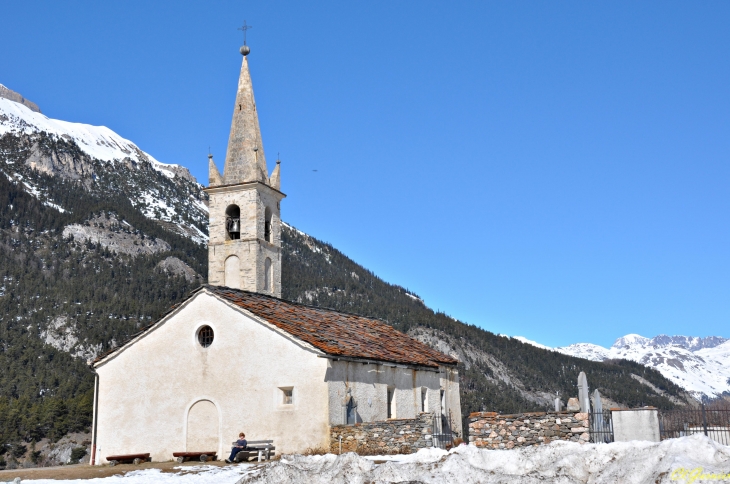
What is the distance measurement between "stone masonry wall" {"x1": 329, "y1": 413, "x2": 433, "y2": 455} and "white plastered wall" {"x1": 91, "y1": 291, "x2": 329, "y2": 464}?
0.92 m

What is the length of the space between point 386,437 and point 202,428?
23.2ft

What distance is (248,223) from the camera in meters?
40.0

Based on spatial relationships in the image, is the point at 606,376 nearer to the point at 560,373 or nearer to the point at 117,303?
the point at 560,373

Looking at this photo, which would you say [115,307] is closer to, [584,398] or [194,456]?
[194,456]

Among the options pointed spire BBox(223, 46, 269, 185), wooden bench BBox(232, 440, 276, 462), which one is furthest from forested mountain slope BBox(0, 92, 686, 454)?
wooden bench BBox(232, 440, 276, 462)

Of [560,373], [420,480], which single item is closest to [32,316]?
[560,373]

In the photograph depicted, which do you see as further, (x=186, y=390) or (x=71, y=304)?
(x=71, y=304)

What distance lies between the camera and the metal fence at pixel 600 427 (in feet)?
68.7

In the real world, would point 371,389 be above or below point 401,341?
below

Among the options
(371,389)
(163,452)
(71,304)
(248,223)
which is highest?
(71,304)

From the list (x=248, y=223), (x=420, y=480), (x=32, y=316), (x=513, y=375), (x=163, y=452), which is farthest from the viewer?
(x=513, y=375)

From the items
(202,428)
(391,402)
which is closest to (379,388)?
(391,402)

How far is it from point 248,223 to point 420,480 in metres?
28.3

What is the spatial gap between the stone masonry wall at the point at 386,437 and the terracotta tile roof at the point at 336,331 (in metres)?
2.75
